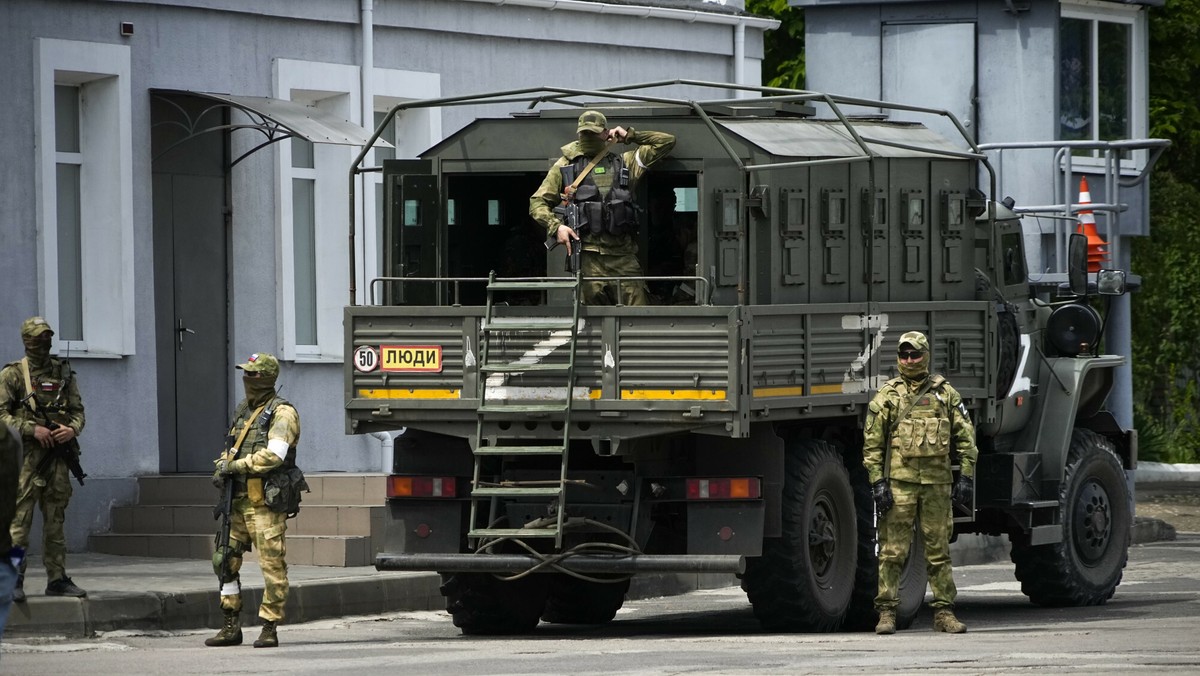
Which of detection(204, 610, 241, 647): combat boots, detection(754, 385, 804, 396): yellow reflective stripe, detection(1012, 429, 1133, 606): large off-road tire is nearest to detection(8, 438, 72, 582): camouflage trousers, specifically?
detection(204, 610, 241, 647): combat boots

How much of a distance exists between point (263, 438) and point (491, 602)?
1.88 m

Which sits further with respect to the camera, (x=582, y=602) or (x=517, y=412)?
(x=582, y=602)

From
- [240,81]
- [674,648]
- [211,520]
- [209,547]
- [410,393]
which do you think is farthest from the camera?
[240,81]

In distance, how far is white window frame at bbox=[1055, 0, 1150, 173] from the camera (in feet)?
92.2

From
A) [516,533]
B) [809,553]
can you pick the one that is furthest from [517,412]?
[809,553]

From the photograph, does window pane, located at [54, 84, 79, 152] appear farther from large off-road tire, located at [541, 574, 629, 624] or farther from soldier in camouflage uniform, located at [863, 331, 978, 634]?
soldier in camouflage uniform, located at [863, 331, 978, 634]

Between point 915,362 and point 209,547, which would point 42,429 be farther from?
point 915,362

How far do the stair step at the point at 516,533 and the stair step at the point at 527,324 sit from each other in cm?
112

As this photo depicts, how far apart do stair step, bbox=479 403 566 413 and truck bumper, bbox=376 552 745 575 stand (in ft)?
2.64

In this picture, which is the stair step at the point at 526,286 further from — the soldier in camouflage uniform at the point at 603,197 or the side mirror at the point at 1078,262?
the side mirror at the point at 1078,262

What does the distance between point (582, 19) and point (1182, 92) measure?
13.1 meters

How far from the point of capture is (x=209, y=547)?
18188 millimetres

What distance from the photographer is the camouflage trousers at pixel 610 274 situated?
14516mm

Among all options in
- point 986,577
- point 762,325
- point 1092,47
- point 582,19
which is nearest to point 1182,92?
point 1092,47
